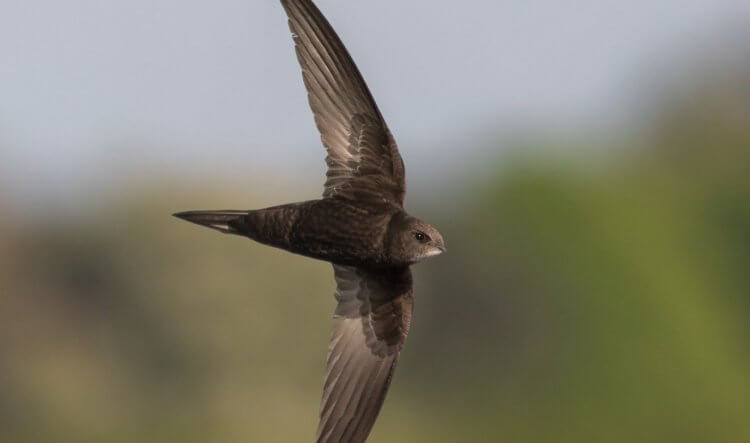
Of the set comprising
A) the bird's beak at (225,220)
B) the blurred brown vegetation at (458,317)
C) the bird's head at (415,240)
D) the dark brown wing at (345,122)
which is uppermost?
the dark brown wing at (345,122)

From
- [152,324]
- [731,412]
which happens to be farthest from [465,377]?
[731,412]

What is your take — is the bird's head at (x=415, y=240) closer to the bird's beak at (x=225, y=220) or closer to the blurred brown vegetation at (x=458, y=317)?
the bird's beak at (x=225, y=220)

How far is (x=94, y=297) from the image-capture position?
41.1 metres

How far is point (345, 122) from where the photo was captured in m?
11.8

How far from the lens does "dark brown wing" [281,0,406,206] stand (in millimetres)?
11547

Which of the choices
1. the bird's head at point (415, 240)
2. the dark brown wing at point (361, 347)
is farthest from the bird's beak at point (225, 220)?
the dark brown wing at point (361, 347)

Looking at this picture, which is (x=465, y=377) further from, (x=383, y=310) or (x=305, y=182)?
(x=383, y=310)

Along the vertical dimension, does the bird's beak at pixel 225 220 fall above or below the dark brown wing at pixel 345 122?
below

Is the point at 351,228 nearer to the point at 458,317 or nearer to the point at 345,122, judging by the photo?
the point at 345,122

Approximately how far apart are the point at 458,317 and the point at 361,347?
101 feet

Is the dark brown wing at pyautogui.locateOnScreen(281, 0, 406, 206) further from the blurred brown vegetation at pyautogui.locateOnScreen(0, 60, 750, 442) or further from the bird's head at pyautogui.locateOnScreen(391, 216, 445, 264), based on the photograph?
the blurred brown vegetation at pyautogui.locateOnScreen(0, 60, 750, 442)

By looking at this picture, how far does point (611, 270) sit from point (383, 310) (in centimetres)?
2622

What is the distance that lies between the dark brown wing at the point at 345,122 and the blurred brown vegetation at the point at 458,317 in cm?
1577

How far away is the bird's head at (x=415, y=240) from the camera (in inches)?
440
